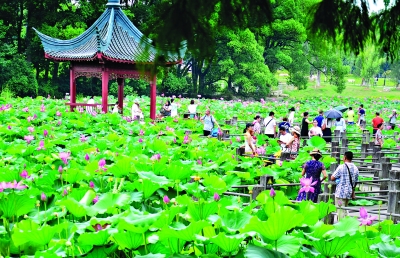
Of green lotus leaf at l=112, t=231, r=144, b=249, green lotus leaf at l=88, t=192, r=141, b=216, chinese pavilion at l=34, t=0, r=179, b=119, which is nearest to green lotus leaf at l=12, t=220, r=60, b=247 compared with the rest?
green lotus leaf at l=112, t=231, r=144, b=249

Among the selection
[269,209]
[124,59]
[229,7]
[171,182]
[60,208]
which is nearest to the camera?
[229,7]

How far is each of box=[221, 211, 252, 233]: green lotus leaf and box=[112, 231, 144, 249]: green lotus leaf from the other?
20.4 inches

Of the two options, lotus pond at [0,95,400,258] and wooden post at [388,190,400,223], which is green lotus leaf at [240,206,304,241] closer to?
lotus pond at [0,95,400,258]

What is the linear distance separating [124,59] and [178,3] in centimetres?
1241

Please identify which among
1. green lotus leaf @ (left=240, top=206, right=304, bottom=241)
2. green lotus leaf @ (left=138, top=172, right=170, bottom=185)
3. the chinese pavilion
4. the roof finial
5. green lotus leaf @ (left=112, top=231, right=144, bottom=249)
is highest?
the roof finial

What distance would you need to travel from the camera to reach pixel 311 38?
381 centimetres

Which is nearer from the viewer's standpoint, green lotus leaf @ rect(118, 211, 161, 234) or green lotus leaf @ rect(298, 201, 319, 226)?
green lotus leaf @ rect(118, 211, 161, 234)

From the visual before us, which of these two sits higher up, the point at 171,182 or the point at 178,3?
the point at 178,3

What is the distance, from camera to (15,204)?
13.2 ft

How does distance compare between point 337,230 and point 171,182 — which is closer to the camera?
point 337,230

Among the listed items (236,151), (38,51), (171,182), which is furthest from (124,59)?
(38,51)

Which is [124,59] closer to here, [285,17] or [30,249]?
[30,249]

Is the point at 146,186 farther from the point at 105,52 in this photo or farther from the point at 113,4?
the point at 113,4

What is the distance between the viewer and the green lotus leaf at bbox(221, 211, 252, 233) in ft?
11.6
